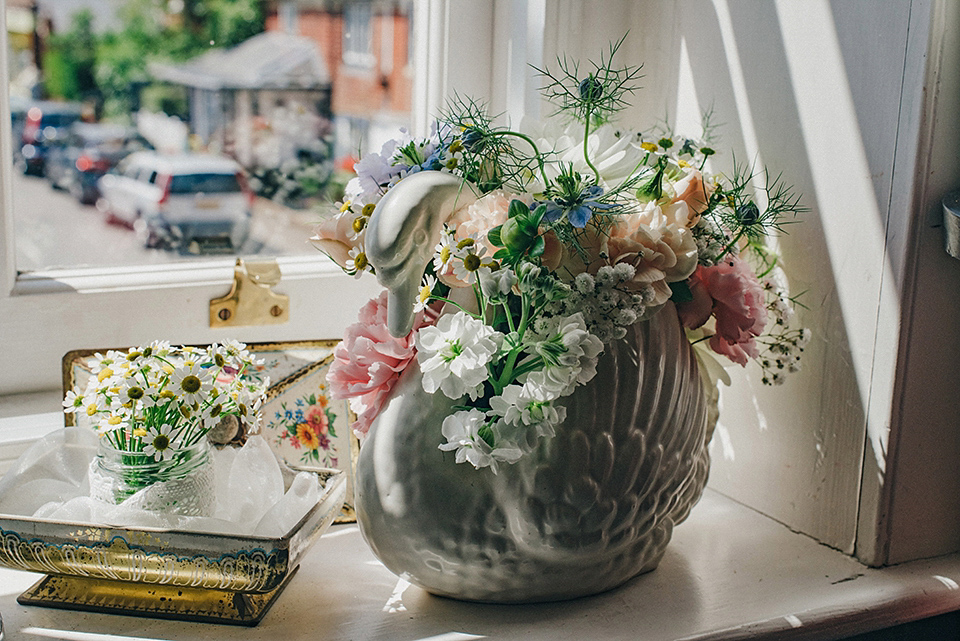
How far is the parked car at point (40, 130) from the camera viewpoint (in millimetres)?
976

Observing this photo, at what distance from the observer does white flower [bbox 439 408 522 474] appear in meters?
0.69

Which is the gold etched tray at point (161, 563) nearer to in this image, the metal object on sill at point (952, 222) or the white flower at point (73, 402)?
the white flower at point (73, 402)

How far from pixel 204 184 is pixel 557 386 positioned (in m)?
0.58

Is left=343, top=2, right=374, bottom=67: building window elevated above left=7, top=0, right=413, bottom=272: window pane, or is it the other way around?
left=343, top=2, right=374, bottom=67: building window

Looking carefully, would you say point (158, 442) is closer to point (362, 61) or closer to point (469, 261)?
point (469, 261)

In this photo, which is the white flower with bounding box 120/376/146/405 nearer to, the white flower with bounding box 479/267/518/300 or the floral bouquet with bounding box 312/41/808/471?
the floral bouquet with bounding box 312/41/808/471

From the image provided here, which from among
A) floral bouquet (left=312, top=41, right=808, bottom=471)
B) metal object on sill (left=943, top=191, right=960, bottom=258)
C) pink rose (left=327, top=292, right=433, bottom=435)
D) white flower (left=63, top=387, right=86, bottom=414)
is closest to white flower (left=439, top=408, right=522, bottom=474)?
floral bouquet (left=312, top=41, right=808, bottom=471)

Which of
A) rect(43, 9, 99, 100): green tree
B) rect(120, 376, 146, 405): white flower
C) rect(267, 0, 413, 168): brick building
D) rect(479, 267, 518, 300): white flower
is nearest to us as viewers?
rect(479, 267, 518, 300): white flower

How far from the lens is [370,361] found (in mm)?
801

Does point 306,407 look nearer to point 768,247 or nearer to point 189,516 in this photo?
point 189,516

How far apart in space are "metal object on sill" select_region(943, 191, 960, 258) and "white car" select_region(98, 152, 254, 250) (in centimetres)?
73

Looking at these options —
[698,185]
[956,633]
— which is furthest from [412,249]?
[956,633]

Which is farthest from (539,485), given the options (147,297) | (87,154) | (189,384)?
(87,154)

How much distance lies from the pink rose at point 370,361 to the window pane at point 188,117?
1.15 feet
